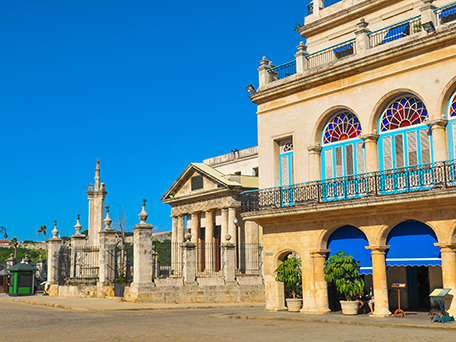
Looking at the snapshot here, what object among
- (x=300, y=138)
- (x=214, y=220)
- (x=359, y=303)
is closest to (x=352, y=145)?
(x=300, y=138)

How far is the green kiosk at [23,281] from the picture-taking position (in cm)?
3472

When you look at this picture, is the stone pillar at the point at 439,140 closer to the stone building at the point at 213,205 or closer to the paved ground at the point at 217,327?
the paved ground at the point at 217,327

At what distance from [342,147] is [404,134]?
2358 millimetres

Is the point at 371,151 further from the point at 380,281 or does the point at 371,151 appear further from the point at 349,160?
the point at 380,281

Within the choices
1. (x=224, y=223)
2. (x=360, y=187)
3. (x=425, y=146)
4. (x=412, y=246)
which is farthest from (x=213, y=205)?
(x=425, y=146)

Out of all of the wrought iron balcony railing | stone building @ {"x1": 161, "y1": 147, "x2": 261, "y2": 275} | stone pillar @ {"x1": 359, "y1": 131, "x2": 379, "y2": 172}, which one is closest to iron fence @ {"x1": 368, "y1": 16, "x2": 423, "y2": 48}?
stone pillar @ {"x1": 359, "y1": 131, "x2": 379, "y2": 172}

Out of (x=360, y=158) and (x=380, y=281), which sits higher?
(x=360, y=158)

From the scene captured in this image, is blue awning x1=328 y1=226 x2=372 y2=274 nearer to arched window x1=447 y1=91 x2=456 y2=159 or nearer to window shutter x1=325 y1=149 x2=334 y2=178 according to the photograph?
window shutter x1=325 y1=149 x2=334 y2=178

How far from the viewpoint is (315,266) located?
1886 centimetres

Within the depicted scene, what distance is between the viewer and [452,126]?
16516mm

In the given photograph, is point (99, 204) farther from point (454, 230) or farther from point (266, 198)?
point (454, 230)

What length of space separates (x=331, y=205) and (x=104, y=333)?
808 centimetres

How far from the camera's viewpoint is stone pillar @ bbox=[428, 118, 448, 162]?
1648 cm

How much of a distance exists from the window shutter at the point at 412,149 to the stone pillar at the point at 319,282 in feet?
13.5
